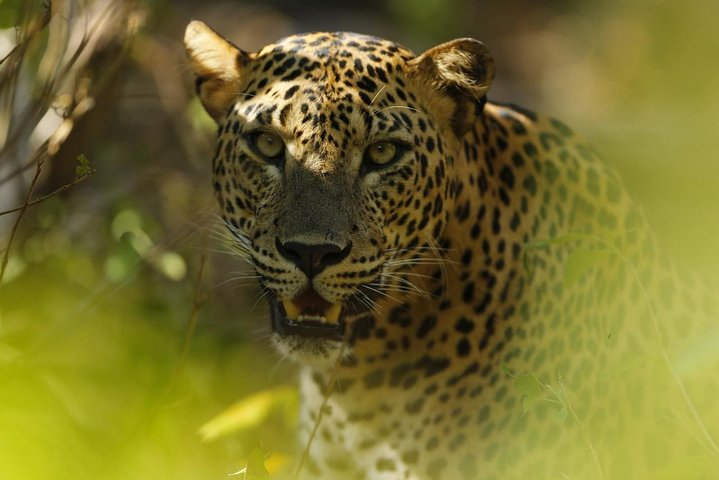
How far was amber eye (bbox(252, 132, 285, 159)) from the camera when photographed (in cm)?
460

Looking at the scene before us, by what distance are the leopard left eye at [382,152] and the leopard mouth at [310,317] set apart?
59cm

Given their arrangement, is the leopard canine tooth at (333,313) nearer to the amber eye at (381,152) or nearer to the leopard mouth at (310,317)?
the leopard mouth at (310,317)

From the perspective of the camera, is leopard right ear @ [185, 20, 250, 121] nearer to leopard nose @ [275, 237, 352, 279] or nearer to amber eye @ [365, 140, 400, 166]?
amber eye @ [365, 140, 400, 166]

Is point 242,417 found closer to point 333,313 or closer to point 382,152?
point 333,313

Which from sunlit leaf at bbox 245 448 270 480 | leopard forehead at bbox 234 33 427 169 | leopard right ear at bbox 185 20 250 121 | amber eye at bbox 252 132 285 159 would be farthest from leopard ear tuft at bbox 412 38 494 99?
sunlit leaf at bbox 245 448 270 480

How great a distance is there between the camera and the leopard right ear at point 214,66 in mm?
4922

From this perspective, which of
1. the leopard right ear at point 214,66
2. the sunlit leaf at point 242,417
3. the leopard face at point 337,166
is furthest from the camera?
the sunlit leaf at point 242,417

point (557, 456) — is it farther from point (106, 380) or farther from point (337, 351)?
point (106, 380)

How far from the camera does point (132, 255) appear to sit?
556 cm

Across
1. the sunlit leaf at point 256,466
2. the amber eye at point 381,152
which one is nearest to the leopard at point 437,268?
the amber eye at point 381,152

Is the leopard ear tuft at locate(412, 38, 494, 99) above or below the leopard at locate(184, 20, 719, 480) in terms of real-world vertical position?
above

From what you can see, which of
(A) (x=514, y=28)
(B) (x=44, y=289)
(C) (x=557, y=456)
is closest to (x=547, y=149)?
(C) (x=557, y=456)

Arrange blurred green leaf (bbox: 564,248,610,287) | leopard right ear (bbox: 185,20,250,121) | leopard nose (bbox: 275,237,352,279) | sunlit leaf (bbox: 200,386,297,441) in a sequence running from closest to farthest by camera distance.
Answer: blurred green leaf (bbox: 564,248,610,287), leopard nose (bbox: 275,237,352,279), leopard right ear (bbox: 185,20,250,121), sunlit leaf (bbox: 200,386,297,441)

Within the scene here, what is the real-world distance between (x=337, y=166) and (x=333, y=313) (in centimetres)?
61
